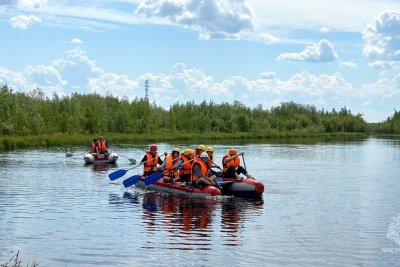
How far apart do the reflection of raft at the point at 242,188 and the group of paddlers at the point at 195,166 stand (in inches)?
19.7

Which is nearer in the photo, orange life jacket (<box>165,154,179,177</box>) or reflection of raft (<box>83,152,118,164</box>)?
orange life jacket (<box>165,154,179,177</box>)

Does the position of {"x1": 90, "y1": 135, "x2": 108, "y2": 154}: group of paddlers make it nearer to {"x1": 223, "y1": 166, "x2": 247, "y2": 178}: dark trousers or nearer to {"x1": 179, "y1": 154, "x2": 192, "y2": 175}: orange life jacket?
{"x1": 179, "y1": 154, "x2": 192, "y2": 175}: orange life jacket

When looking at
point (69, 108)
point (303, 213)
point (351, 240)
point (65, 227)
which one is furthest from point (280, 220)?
point (69, 108)

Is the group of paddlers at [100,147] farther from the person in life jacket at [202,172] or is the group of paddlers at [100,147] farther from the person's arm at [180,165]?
the person in life jacket at [202,172]

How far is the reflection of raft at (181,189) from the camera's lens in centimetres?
2194

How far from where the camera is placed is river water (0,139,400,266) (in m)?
14.1

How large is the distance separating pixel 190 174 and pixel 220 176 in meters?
1.19

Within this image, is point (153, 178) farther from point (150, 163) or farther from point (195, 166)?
point (195, 166)

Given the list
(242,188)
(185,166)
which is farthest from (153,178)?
(242,188)

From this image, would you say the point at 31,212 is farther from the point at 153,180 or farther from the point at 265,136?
the point at 265,136

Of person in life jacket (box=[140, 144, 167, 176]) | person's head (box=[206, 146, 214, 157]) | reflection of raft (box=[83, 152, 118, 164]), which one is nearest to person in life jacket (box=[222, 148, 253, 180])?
person's head (box=[206, 146, 214, 157])

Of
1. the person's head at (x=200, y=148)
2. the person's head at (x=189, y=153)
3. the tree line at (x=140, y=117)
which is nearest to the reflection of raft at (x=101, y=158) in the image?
the person's head at (x=189, y=153)

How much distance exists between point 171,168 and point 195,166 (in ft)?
7.42

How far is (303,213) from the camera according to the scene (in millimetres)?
20500
